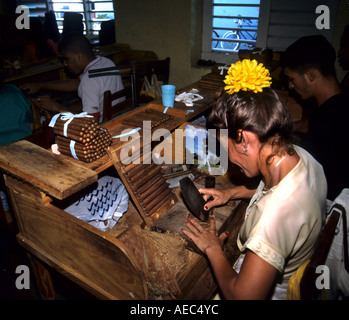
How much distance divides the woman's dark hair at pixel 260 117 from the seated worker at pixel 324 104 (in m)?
1.23

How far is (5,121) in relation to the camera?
10.8 ft

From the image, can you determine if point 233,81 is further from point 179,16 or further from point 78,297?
point 179,16

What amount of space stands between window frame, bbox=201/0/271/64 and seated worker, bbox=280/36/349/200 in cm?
258

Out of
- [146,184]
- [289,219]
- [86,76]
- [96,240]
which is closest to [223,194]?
[146,184]

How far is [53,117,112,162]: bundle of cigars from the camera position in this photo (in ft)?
6.04

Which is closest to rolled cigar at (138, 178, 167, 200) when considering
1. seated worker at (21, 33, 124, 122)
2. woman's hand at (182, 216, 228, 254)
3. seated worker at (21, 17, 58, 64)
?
woman's hand at (182, 216, 228, 254)

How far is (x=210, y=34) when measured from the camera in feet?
18.2

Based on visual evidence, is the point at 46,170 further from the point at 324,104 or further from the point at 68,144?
the point at 324,104

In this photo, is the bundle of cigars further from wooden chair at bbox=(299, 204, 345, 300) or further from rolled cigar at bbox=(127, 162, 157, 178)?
wooden chair at bbox=(299, 204, 345, 300)

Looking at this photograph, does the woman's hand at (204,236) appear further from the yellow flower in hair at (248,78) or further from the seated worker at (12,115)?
the seated worker at (12,115)

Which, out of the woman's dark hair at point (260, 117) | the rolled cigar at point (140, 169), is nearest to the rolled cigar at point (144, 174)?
the rolled cigar at point (140, 169)

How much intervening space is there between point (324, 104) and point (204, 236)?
185 centimetres
